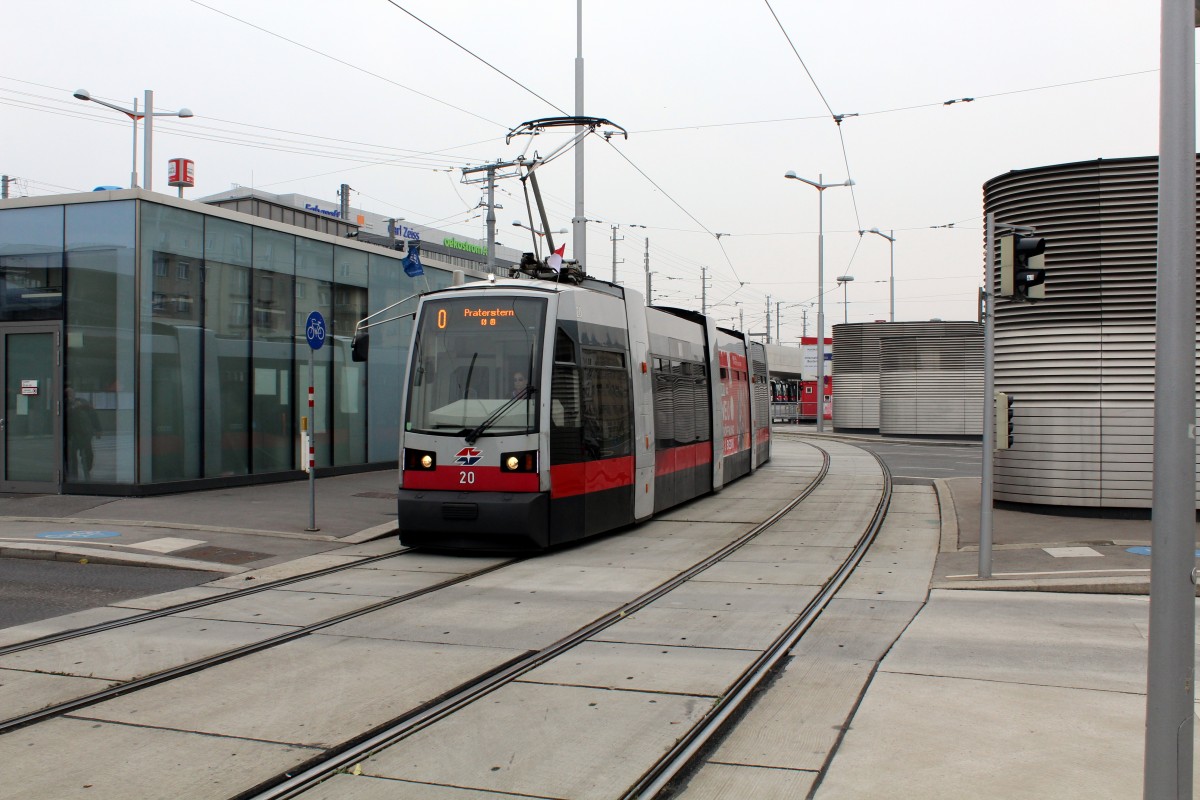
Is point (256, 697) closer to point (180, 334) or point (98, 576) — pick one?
point (98, 576)

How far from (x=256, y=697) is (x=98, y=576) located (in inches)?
201

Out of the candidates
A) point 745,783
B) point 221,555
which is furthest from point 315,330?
point 745,783

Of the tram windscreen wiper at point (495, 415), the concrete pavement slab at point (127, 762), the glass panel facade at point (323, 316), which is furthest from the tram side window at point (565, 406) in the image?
the glass panel facade at point (323, 316)

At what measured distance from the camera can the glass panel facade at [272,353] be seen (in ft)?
61.2

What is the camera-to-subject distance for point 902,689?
6.71 metres

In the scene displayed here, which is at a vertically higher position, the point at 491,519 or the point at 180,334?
the point at 180,334

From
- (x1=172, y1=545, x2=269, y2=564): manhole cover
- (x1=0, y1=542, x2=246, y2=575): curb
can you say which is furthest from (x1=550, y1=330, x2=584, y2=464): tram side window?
(x1=0, y1=542, x2=246, y2=575): curb

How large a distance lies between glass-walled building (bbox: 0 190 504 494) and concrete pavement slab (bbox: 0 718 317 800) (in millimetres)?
11268

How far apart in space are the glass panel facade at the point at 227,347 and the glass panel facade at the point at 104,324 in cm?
147

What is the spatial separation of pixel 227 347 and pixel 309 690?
12.7 metres

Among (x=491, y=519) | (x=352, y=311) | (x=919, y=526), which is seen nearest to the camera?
(x=491, y=519)

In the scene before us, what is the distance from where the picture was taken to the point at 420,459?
12.0 metres

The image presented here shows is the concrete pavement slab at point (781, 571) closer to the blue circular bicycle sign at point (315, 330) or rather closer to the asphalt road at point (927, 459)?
the blue circular bicycle sign at point (315, 330)

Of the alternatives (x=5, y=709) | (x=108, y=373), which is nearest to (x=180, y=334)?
(x=108, y=373)
